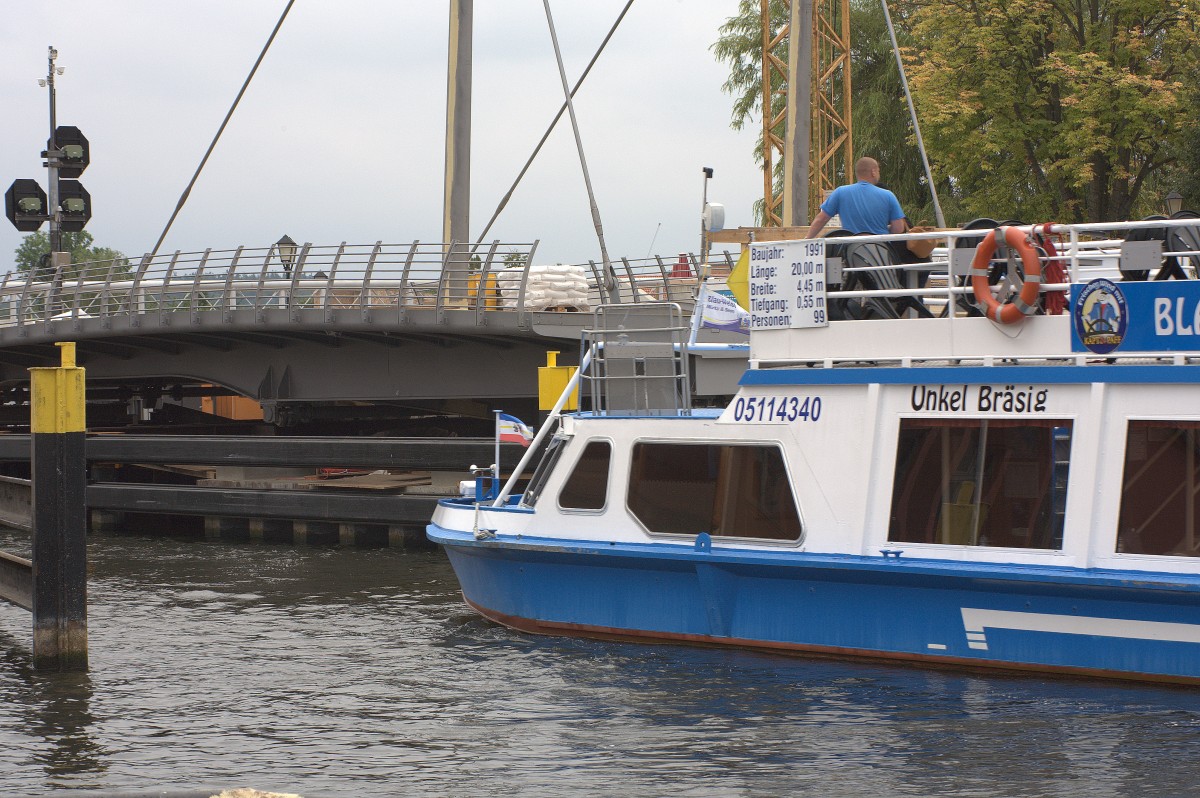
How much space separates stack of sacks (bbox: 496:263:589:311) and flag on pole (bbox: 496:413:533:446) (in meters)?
11.6

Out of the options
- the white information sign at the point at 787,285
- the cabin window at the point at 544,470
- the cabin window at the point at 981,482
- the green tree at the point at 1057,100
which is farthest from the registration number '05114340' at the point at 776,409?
the green tree at the point at 1057,100

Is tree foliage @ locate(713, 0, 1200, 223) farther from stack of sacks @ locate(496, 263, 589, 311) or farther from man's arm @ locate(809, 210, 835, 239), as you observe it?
man's arm @ locate(809, 210, 835, 239)

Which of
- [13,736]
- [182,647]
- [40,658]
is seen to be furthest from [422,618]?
[13,736]

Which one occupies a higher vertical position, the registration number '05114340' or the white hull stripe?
the registration number '05114340'

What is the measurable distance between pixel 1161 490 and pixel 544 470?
201 inches

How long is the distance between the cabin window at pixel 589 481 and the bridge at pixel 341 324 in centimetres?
990

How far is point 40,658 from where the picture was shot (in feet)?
39.4

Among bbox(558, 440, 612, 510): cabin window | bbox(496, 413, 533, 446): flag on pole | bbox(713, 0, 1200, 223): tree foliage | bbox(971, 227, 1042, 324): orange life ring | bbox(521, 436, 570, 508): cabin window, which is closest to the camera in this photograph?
bbox(971, 227, 1042, 324): orange life ring

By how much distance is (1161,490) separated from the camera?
10711mm

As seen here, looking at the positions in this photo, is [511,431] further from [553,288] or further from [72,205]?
[72,205]

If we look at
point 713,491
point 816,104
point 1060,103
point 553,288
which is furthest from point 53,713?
point 1060,103

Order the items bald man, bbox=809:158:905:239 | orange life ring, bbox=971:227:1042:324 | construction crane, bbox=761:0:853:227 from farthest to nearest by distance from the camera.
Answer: construction crane, bbox=761:0:853:227
bald man, bbox=809:158:905:239
orange life ring, bbox=971:227:1042:324

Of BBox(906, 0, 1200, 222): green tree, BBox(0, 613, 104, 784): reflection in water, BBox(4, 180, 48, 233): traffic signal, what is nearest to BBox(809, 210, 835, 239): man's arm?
BBox(0, 613, 104, 784): reflection in water

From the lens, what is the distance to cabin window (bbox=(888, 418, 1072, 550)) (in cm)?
1108
